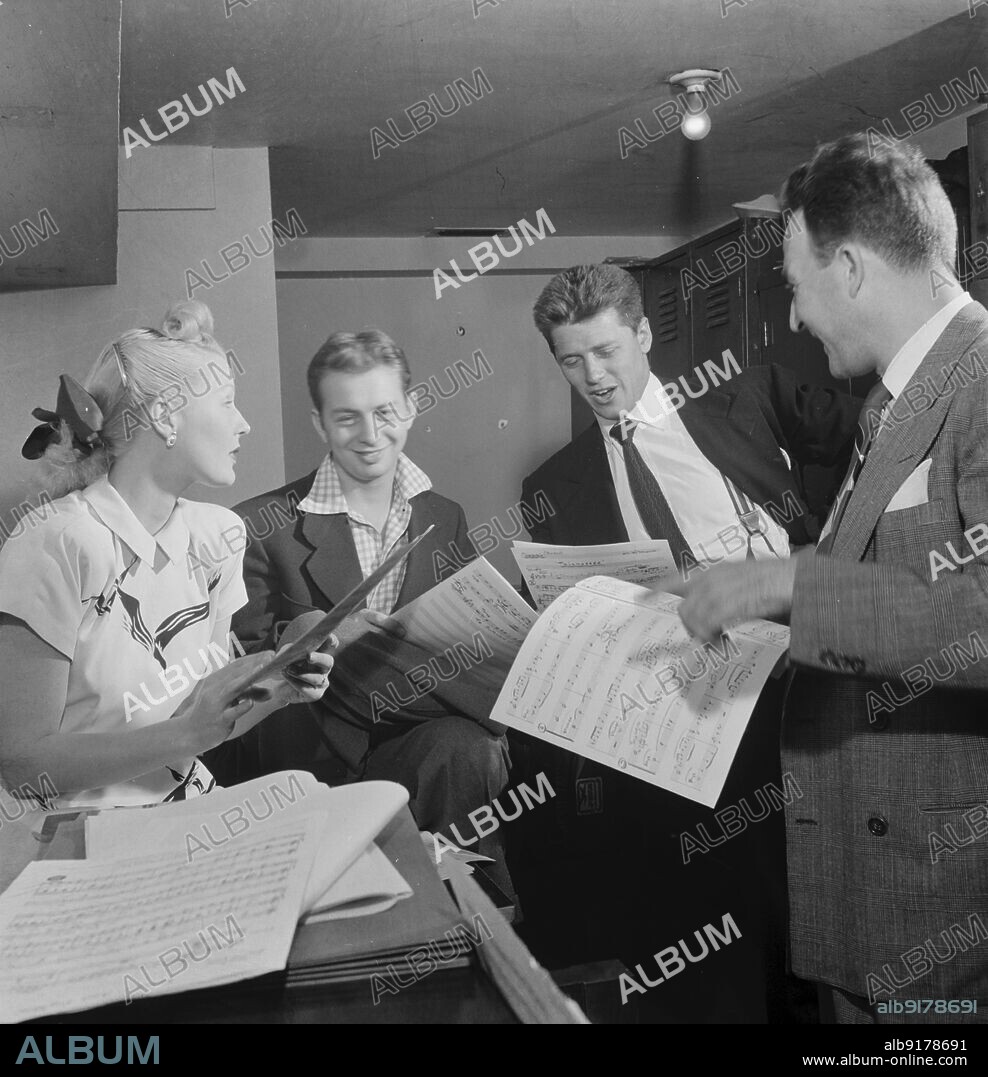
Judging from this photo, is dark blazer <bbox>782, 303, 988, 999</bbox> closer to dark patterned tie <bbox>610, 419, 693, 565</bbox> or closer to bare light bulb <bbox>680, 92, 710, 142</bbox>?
dark patterned tie <bbox>610, 419, 693, 565</bbox>

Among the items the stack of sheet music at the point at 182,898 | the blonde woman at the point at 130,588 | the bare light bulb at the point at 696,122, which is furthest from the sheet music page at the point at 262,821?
the bare light bulb at the point at 696,122

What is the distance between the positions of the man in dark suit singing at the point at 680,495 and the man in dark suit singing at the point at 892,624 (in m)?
0.25

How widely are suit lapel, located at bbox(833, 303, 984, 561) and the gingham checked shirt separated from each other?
0.71 m

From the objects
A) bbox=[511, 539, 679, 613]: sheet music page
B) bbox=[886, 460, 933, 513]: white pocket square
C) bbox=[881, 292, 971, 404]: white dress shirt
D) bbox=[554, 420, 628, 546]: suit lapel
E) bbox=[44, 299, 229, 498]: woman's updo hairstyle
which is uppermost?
bbox=[44, 299, 229, 498]: woman's updo hairstyle

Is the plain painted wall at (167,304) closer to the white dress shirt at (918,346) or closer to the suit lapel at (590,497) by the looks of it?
the suit lapel at (590,497)

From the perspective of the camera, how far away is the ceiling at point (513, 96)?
1.45m

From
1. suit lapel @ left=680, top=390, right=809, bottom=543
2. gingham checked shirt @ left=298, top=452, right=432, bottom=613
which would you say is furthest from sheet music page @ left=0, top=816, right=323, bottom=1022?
suit lapel @ left=680, top=390, right=809, bottom=543

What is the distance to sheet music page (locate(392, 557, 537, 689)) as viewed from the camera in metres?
1.57

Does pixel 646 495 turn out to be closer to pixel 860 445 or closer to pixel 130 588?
pixel 860 445

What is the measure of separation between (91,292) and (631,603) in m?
0.97

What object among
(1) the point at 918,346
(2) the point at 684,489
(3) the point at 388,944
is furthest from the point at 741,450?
(3) the point at 388,944

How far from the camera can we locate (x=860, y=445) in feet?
4.97
